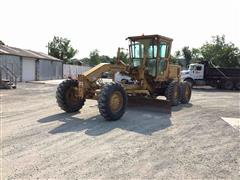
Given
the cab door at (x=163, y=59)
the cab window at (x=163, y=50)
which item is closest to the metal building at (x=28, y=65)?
the cab door at (x=163, y=59)

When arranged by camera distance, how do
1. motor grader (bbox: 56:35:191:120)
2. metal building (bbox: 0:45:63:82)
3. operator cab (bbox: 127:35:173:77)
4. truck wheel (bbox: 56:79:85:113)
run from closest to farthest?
motor grader (bbox: 56:35:191:120) → truck wheel (bbox: 56:79:85:113) → operator cab (bbox: 127:35:173:77) → metal building (bbox: 0:45:63:82)

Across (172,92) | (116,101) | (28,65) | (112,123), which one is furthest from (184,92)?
(28,65)

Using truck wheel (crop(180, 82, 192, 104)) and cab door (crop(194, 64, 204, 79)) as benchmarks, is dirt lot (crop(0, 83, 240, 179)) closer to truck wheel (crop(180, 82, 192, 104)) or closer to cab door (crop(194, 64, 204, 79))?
truck wheel (crop(180, 82, 192, 104))

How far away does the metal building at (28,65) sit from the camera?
29688 mm

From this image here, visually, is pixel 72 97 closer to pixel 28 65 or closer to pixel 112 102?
pixel 112 102

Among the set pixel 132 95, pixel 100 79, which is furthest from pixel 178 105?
pixel 100 79

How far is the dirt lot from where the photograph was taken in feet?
15.5

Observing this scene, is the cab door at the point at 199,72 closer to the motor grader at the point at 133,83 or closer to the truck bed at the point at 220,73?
the truck bed at the point at 220,73

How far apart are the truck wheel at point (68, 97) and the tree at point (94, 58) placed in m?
61.8

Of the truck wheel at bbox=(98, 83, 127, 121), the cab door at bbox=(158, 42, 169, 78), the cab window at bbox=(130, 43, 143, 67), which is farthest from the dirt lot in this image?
the cab window at bbox=(130, 43, 143, 67)

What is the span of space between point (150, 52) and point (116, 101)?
3657 millimetres

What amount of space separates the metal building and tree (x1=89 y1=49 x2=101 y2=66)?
102 feet

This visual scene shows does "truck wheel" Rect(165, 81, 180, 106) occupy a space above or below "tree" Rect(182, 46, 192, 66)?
below

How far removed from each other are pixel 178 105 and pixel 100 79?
4.20 metres
